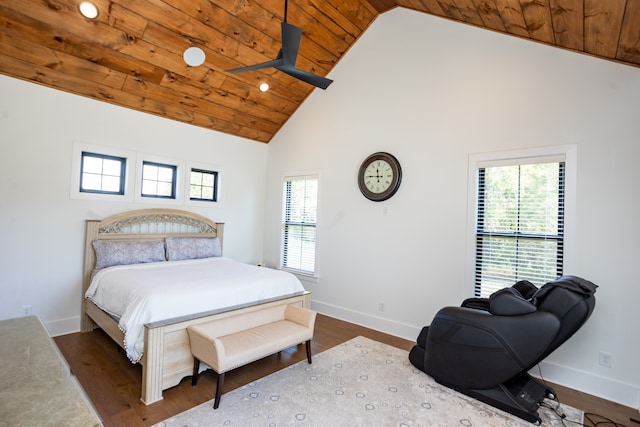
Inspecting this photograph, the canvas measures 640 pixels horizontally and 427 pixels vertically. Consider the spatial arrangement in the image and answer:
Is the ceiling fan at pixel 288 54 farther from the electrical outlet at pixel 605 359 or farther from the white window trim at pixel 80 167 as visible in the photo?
the electrical outlet at pixel 605 359

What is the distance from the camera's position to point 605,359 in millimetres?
2945

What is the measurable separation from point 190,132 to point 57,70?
1.74 metres

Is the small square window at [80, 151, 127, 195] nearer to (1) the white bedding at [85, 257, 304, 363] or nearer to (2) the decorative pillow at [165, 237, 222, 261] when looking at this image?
(2) the decorative pillow at [165, 237, 222, 261]

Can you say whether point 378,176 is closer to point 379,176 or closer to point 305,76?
point 379,176

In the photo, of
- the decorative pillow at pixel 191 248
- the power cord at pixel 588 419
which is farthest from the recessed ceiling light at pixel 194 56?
the power cord at pixel 588 419

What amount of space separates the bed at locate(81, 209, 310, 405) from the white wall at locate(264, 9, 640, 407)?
4.15ft

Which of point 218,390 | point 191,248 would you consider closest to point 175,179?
point 191,248

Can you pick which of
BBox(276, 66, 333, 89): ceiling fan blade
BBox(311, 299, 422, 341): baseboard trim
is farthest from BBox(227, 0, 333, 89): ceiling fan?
BBox(311, 299, 422, 341): baseboard trim

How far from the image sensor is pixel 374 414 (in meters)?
2.53

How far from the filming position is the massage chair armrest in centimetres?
248

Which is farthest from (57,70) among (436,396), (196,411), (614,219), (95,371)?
(614,219)

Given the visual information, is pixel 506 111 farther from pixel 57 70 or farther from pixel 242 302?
pixel 57 70

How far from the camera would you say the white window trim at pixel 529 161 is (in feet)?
10.3

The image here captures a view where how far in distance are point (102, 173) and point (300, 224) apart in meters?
2.87
